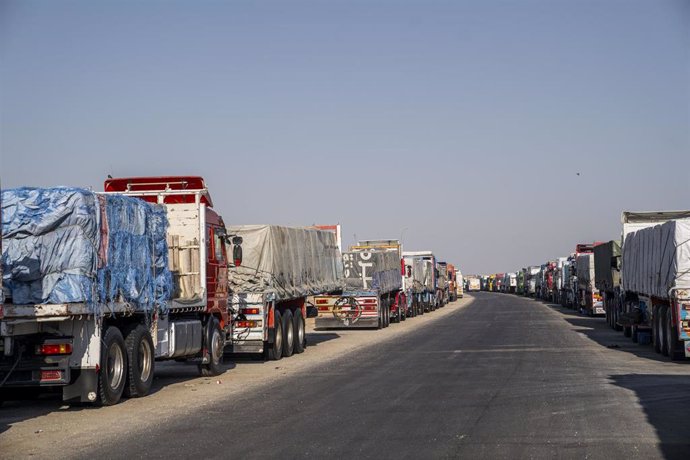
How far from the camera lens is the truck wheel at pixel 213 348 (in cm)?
1942

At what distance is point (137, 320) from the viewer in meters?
15.8

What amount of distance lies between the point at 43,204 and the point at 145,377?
3943mm

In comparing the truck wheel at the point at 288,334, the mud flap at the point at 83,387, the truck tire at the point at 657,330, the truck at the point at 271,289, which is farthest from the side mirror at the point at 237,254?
the truck tire at the point at 657,330

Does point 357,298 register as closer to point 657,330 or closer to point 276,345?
point 276,345

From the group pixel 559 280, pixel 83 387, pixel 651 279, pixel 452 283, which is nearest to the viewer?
pixel 83 387

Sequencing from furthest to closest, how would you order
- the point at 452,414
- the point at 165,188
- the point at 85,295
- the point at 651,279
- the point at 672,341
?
the point at 651,279, the point at 672,341, the point at 165,188, the point at 85,295, the point at 452,414

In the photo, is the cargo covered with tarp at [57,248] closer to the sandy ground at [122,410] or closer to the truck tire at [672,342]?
the sandy ground at [122,410]

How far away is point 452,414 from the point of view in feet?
41.5

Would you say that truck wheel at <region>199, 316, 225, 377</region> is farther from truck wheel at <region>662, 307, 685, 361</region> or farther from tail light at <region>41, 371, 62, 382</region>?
truck wheel at <region>662, 307, 685, 361</region>

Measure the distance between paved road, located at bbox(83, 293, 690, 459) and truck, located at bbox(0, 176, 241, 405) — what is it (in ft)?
5.85

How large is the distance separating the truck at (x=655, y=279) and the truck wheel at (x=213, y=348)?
390 inches

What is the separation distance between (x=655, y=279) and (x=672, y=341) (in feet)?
7.39

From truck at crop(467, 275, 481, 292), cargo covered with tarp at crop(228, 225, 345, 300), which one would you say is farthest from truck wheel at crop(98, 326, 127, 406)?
truck at crop(467, 275, 481, 292)

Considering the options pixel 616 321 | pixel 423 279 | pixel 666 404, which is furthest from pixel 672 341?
pixel 423 279
